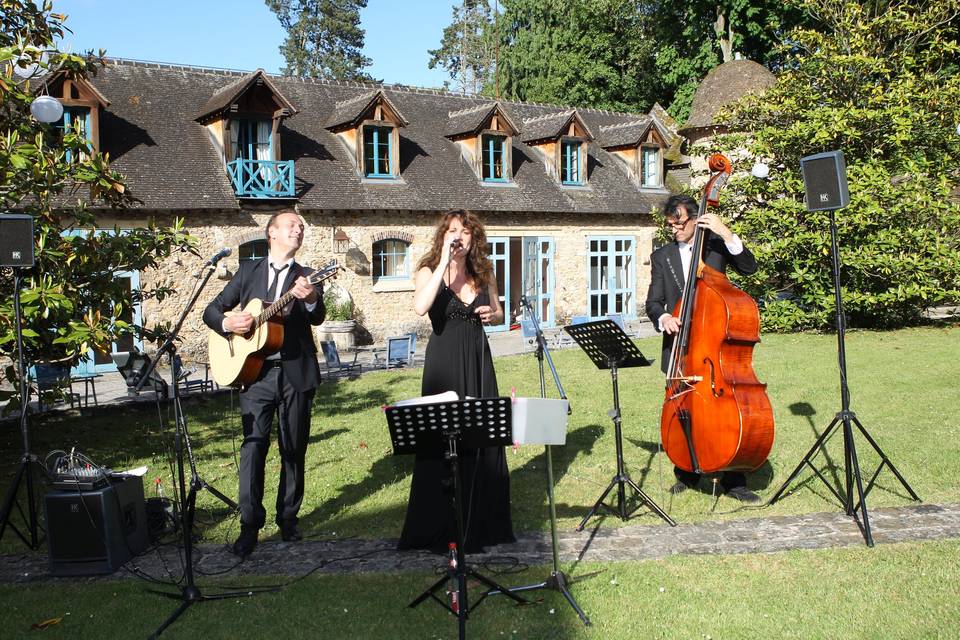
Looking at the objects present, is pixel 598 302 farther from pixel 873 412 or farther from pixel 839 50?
pixel 873 412

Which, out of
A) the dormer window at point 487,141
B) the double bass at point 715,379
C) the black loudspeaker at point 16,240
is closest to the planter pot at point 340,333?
the dormer window at point 487,141

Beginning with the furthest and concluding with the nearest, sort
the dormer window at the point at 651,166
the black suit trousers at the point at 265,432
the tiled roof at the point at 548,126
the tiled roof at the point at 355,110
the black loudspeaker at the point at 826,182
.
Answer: the dormer window at the point at 651,166
the tiled roof at the point at 548,126
the tiled roof at the point at 355,110
the black loudspeaker at the point at 826,182
the black suit trousers at the point at 265,432

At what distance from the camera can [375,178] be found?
2016 cm

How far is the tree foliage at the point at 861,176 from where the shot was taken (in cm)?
1736

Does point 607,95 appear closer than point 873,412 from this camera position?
No

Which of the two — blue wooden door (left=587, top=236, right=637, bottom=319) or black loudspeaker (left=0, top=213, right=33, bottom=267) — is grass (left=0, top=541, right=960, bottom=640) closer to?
black loudspeaker (left=0, top=213, right=33, bottom=267)

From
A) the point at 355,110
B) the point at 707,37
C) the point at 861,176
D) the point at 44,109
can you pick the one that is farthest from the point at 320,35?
the point at 44,109

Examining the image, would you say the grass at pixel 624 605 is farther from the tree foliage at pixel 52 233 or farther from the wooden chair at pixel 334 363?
the wooden chair at pixel 334 363

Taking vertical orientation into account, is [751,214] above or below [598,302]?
above

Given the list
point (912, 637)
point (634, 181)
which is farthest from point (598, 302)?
point (912, 637)

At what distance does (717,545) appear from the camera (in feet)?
18.1

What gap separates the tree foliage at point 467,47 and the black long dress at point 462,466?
146 feet

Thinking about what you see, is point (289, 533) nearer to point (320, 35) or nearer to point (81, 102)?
point (81, 102)

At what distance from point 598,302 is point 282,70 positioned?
28858 millimetres
